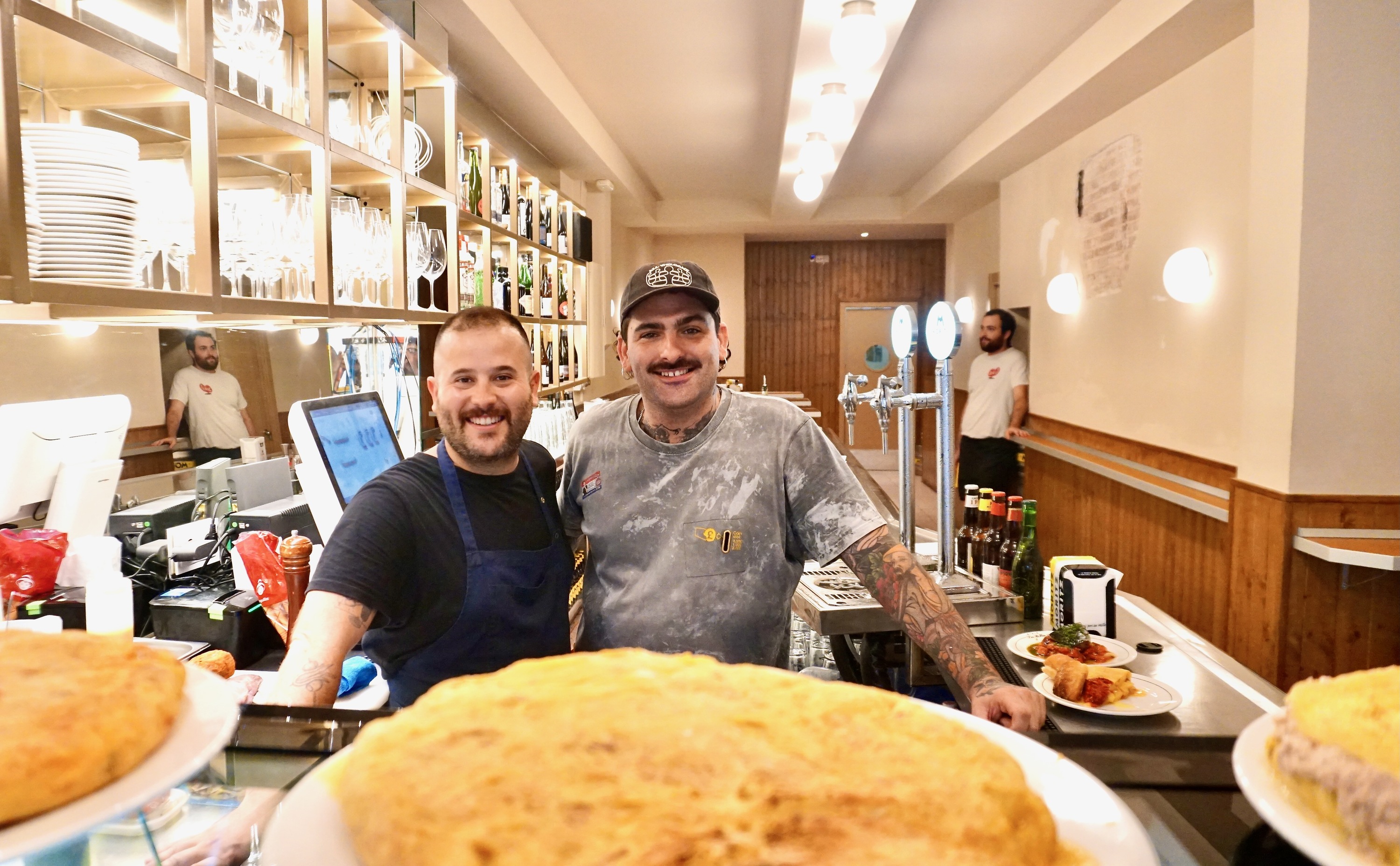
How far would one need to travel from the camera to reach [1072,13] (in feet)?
15.2

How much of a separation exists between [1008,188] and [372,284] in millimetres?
6367

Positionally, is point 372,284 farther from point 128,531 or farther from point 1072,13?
point 1072,13

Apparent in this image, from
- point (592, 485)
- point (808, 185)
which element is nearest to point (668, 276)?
point (592, 485)

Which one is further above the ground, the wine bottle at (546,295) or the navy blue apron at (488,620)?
the wine bottle at (546,295)

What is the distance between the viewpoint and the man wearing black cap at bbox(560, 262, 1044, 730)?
66.6 inches

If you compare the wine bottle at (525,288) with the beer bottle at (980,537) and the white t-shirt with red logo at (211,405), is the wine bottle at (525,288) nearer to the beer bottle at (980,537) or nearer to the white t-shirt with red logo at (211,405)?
the white t-shirt with red logo at (211,405)

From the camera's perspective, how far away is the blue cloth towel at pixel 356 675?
5.51 ft

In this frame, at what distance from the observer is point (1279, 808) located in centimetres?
41

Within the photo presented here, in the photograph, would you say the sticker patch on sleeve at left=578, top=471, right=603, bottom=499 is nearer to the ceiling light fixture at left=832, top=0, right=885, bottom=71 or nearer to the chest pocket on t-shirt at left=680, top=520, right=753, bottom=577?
the chest pocket on t-shirt at left=680, top=520, right=753, bottom=577

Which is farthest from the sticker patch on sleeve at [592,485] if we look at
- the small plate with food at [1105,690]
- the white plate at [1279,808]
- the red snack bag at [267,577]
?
the white plate at [1279,808]

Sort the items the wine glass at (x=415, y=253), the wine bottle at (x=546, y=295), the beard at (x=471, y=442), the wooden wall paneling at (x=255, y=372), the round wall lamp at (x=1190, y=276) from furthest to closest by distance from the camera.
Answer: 1. the wine bottle at (x=546, y=295)
2. the round wall lamp at (x=1190, y=276)
3. the wine glass at (x=415, y=253)
4. the wooden wall paneling at (x=255, y=372)
5. the beard at (x=471, y=442)

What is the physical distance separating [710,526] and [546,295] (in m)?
4.23

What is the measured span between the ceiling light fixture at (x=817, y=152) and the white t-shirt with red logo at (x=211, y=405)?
4670 millimetres

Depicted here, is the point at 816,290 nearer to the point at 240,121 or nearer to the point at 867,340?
the point at 867,340
